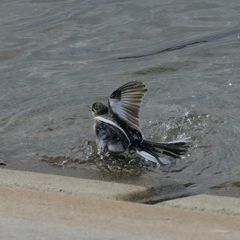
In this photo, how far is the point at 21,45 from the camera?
10.2 m

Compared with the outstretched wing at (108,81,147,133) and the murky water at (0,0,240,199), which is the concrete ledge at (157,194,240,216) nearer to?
the murky water at (0,0,240,199)

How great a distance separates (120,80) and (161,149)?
269 cm

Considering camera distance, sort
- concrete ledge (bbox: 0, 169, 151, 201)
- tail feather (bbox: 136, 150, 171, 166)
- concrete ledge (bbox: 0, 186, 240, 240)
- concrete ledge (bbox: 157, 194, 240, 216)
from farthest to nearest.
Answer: tail feather (bbox: 136, 150, 171, 166) < concrete ledge (bbox: 0, 169, 151, 201) < concrete ledge (bbox: 157, 194, 240, 216) < concrete ledge (bbox: 0, 186, 240, 240)

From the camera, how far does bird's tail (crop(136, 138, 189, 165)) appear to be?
18.5 feet

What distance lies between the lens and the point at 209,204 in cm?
424

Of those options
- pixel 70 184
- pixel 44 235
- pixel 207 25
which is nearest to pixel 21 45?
pixel 207 25

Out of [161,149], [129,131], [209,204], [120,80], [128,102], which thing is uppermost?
→ [128,102]

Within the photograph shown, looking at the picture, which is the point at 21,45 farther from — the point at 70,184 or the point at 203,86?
the point at 70,184

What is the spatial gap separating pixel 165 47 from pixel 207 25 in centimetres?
122

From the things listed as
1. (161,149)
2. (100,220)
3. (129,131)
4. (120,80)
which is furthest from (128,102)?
(120,80)

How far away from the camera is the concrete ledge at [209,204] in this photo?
13.6 ft

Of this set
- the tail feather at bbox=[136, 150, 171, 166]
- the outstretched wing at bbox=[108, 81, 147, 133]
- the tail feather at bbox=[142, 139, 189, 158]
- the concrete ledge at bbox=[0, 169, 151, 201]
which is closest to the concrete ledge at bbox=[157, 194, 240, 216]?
the concrete ledge at bbox=[0, 169, 151, 201]

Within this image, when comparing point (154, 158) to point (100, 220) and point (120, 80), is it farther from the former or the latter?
point (120, 80)

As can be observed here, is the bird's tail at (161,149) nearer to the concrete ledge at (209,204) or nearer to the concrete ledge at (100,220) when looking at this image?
the concrete ledge at (209,204)
